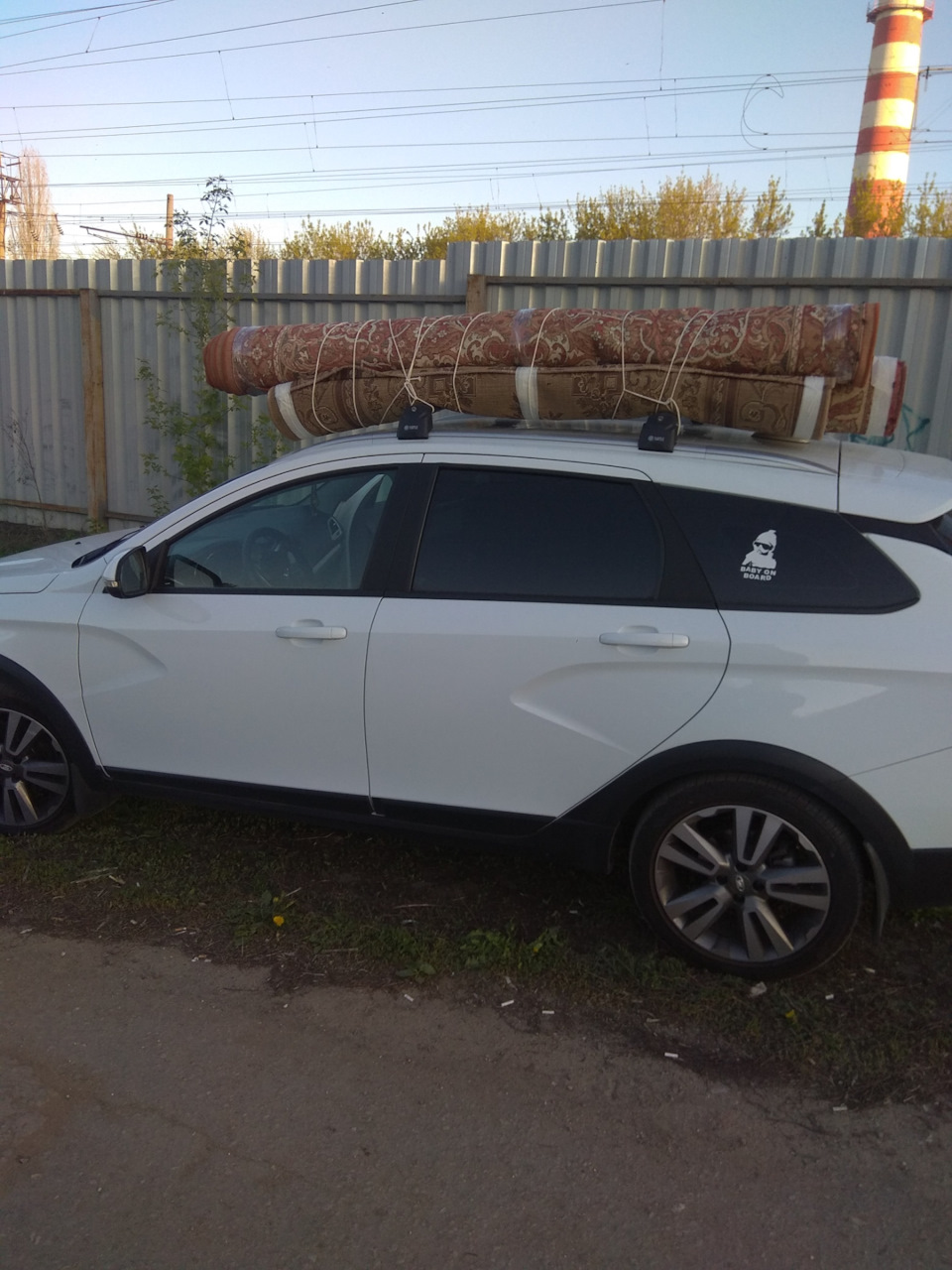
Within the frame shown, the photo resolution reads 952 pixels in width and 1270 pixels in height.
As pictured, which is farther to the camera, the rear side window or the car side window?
the car side window

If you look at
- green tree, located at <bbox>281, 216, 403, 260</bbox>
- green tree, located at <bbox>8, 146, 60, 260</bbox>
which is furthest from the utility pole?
green tree, located at <bbox>281, 216, 403, 260</bbox>

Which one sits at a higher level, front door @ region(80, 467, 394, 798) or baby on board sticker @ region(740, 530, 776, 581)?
baby on board sticker @ region(740, 530, 776, 581)

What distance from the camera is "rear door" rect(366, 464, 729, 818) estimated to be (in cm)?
331

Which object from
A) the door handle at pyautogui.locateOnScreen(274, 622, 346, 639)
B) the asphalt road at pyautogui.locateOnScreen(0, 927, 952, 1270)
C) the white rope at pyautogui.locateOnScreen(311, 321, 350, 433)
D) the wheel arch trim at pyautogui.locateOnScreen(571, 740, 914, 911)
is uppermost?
the white rope at pyautogui.locateOnScreen(311, 321, 350, 433)

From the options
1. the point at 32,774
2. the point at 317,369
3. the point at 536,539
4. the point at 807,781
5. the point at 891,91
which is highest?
the point at 891,91

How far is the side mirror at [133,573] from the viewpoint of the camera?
3.92 metres

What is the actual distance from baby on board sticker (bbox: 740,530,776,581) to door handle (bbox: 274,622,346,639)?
137 cm

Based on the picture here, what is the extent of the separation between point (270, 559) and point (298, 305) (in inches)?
196

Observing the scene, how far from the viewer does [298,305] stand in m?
8.30

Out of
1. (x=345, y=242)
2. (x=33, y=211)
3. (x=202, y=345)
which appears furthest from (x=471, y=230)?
(x=33, y=211)

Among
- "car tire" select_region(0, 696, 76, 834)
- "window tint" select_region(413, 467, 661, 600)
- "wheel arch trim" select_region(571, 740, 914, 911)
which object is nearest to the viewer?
"wheel arch trim" select_region(571, 740, 914, 911)

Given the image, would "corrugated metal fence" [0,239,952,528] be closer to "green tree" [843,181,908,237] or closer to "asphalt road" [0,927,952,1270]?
"asphalt road" [0,927,952,1270]

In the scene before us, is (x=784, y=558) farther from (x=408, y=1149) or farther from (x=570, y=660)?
(x=408, y=1149)

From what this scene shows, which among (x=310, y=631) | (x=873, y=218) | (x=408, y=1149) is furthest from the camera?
(x=873, y=218)
